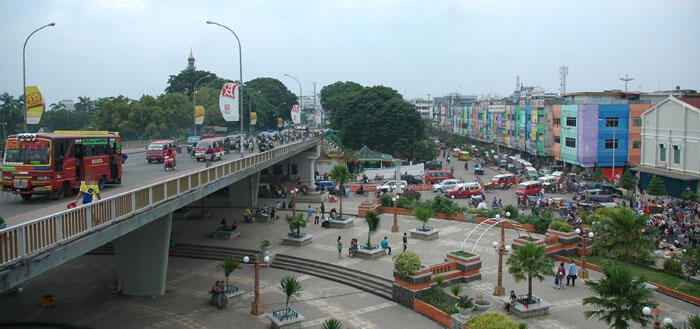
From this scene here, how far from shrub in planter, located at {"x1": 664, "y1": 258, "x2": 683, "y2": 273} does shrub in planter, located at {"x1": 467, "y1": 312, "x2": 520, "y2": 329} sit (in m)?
14.4

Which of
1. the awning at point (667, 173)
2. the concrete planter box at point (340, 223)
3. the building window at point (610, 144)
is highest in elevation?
the building window at point (610, 144)

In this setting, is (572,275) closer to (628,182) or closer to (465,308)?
(465,308)

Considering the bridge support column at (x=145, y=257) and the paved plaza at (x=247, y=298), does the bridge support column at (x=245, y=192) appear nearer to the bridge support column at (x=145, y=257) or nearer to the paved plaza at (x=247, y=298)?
the paved plaza at (x=247, y=298)

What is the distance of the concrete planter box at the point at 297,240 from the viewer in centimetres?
3005

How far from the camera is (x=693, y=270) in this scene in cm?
2252

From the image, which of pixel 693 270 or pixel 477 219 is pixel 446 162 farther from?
pixel 693 270

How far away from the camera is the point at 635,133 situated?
57.5 metres

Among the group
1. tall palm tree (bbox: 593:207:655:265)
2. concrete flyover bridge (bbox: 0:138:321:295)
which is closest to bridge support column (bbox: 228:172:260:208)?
concrete flyover bridge (bbox: 0:138:321:295)

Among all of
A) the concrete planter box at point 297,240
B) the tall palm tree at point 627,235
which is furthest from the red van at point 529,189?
the tall palm tree at point 627,235

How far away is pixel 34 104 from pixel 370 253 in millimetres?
17812

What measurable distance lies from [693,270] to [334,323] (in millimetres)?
16014

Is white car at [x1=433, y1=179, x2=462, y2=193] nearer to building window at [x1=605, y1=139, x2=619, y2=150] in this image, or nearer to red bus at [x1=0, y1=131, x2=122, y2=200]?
building window at [x1=605, y1=139, x2=619, y2=150]

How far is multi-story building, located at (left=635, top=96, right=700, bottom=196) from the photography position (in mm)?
45344

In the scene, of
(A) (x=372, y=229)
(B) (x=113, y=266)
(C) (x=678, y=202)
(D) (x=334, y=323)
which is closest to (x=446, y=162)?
(C) (x=678, y=202)
